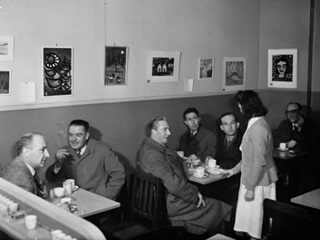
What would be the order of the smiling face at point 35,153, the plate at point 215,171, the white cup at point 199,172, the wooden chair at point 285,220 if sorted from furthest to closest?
the plate at point 215,171
the white cup at point 199,172
the smiling face at point 35,153
the wooden chair at point 285,220

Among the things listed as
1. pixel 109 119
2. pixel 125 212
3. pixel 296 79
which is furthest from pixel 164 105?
pixel 296 79

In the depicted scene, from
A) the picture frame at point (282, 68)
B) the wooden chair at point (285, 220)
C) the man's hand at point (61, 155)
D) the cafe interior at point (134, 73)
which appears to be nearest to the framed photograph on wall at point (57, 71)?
the cafe interior at point (134, 73)

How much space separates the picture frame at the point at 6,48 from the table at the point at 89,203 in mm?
1506

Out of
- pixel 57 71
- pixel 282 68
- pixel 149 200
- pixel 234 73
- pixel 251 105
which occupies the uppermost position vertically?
pixel 282 68

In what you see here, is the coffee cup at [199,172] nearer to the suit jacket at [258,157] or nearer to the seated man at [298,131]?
the suit jacket at [258,157]

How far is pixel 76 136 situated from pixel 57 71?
0.77m

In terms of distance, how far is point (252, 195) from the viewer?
4285 millimetres

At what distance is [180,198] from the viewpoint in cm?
428

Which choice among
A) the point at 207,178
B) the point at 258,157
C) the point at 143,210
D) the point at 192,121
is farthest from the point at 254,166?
the point at 192,121

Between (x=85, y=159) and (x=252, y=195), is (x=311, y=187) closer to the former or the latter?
(x=252, y=195)

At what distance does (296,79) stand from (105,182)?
3.97 m

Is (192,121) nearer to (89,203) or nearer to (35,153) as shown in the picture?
(89,203)

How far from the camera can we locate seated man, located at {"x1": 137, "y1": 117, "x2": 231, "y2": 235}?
4.22 metres

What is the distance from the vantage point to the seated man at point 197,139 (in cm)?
583
